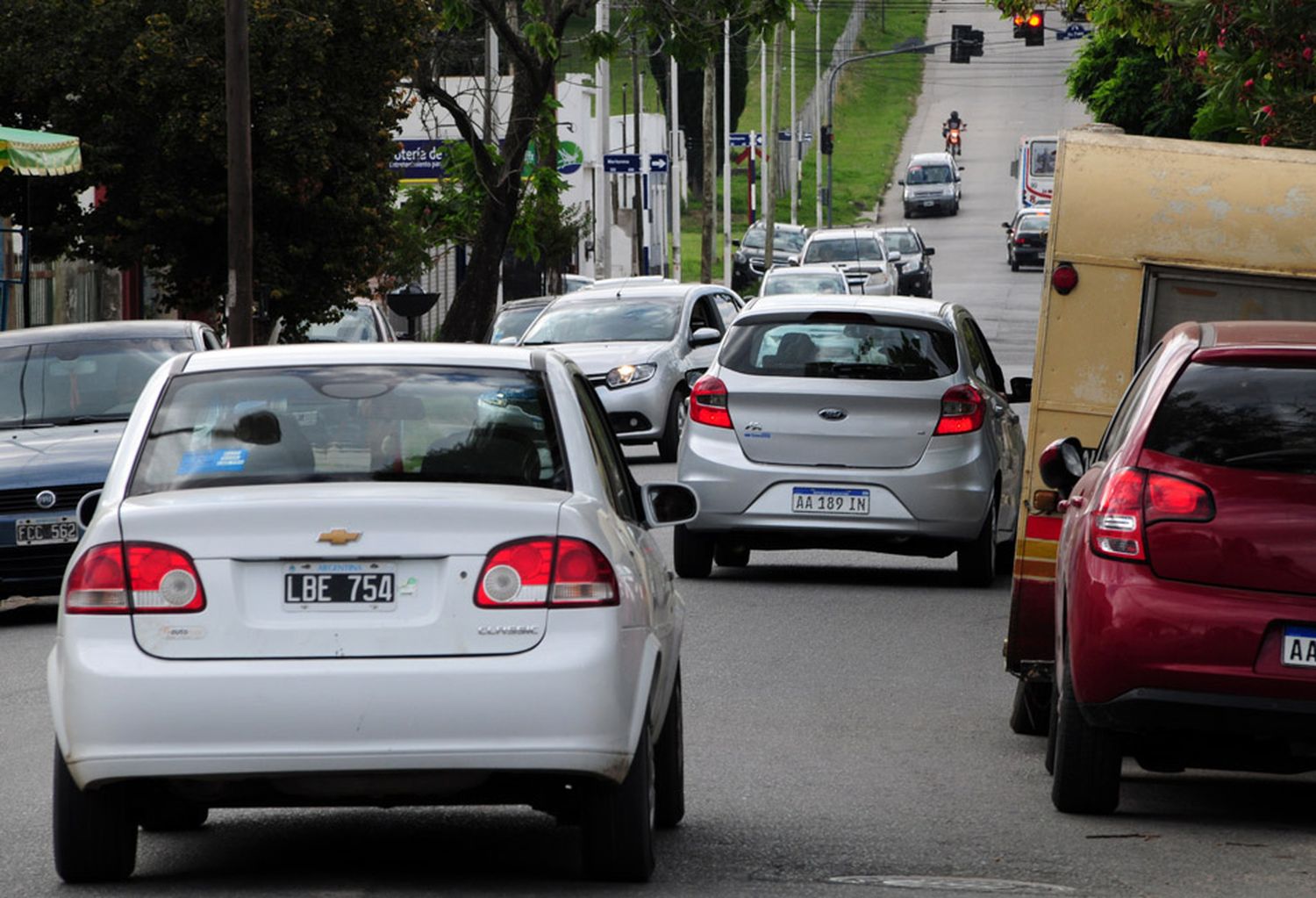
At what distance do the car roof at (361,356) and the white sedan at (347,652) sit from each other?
1.38 ft

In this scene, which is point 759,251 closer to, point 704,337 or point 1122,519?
point 704,337

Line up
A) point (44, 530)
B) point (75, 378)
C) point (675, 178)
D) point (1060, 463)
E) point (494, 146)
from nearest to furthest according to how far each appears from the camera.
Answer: point (1060, 463) < point (44, 530) < point (75, 378) < point (494, 146) < point (675, 178)

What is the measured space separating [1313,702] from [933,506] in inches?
299

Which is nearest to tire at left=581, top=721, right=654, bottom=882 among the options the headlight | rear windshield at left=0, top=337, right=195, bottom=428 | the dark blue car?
the dark blue car

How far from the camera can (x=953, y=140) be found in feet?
320

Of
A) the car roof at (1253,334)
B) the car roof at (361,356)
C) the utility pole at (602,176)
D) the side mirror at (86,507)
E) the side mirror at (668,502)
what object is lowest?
the utility pole at (602,176)

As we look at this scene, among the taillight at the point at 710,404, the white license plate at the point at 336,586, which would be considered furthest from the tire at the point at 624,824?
the taillight at the point at 710,404

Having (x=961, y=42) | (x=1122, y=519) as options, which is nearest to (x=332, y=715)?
(x=1122, y=519)

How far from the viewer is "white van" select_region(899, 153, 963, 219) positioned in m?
87.9

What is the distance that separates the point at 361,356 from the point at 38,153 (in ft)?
50.1

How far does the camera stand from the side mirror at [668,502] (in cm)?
820

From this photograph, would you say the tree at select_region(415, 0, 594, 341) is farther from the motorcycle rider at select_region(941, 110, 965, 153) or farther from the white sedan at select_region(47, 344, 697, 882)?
the motorcycle rider at select_region(941, 110, 965, 153)

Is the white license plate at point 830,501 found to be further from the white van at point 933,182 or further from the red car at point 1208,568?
the white van at point 933,182

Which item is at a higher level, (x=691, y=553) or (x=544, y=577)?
(x=544, y=577)
